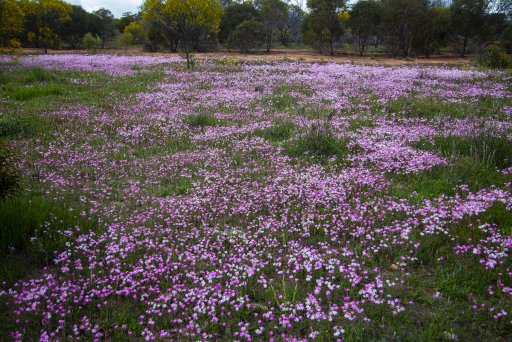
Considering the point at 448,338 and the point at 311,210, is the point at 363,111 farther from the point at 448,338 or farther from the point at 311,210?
the point at 448,338

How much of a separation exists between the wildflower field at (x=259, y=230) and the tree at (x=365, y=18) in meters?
42.4

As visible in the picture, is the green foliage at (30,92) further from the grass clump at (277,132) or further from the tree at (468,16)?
the tree at (468,16)

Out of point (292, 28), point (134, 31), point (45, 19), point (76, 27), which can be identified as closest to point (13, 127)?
point (45, 19)

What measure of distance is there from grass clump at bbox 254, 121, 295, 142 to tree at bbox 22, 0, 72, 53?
1936 inches

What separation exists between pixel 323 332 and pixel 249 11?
6689 cm

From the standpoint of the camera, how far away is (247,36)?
50531 mm

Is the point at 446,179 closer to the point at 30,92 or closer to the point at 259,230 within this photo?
the point at 259,230

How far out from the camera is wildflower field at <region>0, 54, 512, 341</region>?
152 inches

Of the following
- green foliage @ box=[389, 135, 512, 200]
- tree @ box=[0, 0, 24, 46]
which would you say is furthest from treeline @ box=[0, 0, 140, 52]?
green foliage @ box=[389, 135, 512, 200]

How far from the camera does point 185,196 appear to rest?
23.2ft

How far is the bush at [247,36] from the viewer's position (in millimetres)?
50031

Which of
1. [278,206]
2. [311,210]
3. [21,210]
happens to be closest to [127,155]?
[21,210]

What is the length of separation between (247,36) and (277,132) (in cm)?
4422

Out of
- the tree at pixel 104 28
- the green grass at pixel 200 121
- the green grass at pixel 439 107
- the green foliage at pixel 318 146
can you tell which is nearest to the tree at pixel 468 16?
the green grass at pixel 439 107
